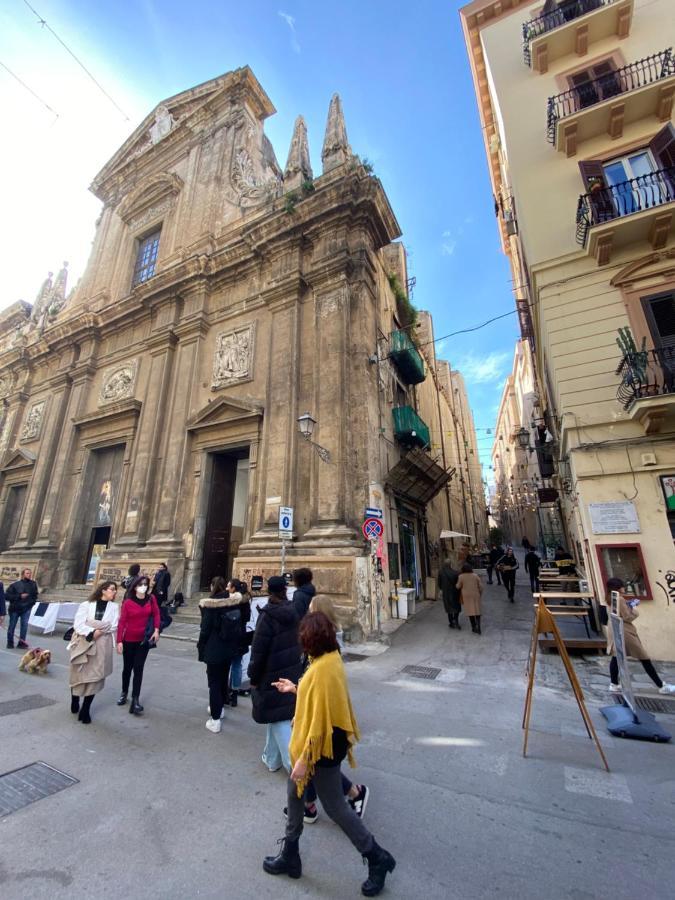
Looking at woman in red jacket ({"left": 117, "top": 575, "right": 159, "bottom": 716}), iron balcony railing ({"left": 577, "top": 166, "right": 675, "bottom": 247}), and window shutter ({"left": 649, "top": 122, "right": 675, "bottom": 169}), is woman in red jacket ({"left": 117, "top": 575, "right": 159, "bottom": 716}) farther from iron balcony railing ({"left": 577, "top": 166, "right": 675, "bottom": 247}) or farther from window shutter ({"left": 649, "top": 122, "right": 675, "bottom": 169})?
window shutter ({"left": 649, "top": 122, "right": 675, "bottom": 169})

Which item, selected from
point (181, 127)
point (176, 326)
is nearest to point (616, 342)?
point (176, 326)

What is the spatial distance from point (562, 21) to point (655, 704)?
17068mm

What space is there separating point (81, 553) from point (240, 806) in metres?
15.1

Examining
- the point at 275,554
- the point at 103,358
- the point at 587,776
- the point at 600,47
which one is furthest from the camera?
the point at 103,358

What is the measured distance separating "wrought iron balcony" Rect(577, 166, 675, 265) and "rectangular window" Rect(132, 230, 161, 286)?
17.4m

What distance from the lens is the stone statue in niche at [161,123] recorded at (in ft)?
66.4

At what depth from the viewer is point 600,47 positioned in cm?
1107

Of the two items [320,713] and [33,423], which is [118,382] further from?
[320,713]

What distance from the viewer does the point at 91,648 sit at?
4727 mm

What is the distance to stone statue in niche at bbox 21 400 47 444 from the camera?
18711 mm

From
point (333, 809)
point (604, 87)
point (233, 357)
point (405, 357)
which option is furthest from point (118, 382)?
point (604, 87)

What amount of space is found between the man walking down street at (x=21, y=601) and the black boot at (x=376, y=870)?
848 centimetres

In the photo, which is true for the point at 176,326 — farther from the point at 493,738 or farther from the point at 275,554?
the point at 493,738

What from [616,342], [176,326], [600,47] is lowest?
[616,342]
